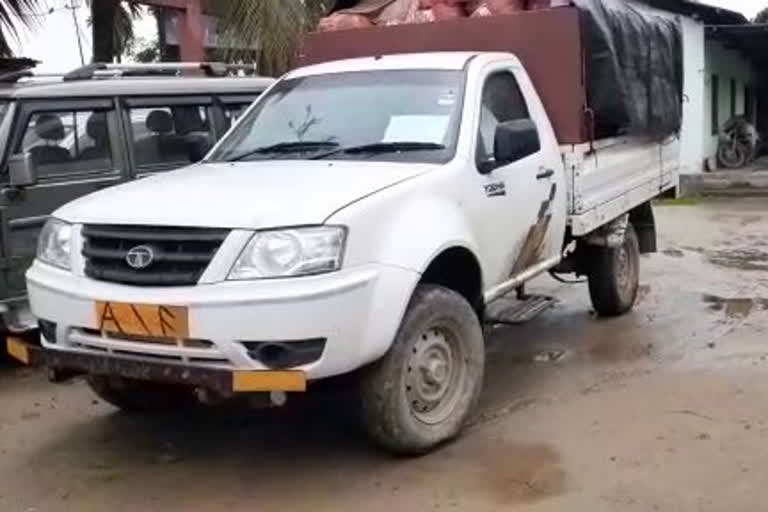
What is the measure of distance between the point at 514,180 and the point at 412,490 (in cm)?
195

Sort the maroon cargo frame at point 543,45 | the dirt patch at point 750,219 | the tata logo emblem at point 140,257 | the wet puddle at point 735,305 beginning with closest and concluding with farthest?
1. the tata logo emblem at point 140,257
2. the maroon cargo frame at point 543,45
3. the wet puddle at point 735,305
4. the dirt patch at point 750,219

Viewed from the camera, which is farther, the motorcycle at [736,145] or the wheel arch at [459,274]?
the motorcycle at [736,145]

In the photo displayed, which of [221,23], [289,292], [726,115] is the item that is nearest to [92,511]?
[289,292]

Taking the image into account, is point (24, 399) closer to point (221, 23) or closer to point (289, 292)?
point (289, 292)

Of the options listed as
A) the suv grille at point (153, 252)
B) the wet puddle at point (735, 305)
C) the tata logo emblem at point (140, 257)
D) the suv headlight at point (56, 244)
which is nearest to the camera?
the suv grille at point (153, 252)

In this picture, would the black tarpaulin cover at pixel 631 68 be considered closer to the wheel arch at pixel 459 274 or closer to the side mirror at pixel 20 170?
the wheel arch at pixel 459 274

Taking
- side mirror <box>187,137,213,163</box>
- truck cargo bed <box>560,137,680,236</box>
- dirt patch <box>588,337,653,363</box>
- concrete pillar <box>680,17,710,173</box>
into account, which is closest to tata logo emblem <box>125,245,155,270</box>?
side mirror <box>187,137,213,163</box>

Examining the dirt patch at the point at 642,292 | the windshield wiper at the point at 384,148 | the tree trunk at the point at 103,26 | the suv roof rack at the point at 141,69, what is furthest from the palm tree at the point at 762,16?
the windshield wiper at the point at 384,148

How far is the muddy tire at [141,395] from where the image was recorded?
18.0 feet

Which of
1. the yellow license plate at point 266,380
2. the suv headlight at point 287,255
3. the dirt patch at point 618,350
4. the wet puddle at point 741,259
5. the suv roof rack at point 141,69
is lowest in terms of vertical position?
the wet puddle at point 741,259

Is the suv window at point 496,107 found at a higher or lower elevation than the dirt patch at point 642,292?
higher

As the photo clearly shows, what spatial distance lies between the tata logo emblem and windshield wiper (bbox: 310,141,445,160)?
1212 mm

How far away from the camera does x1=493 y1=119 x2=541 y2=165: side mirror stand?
17.6 ft

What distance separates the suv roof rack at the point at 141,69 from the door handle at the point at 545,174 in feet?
11.3
